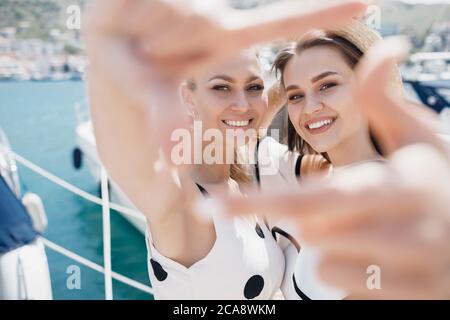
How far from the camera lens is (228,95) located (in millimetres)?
974

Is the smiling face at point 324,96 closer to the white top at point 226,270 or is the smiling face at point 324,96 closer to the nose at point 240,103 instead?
the nose at point 240,103

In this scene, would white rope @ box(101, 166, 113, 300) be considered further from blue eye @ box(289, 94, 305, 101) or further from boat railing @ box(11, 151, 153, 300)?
blue eye @ box(289, 94, 305, 101)

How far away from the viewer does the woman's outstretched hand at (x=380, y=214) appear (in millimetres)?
245

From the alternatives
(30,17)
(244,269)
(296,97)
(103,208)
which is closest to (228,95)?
(296,97)

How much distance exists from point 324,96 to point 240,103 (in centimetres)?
19

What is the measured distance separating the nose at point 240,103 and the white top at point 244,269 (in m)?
0.22

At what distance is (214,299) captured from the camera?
809 millimetres

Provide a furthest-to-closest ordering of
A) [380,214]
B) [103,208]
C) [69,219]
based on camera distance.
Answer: [69,219] < [103,208] < [380,214]

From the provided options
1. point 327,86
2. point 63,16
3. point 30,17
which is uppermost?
point 30,17

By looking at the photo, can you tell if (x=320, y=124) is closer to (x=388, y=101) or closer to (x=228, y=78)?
(x=228, y=78)

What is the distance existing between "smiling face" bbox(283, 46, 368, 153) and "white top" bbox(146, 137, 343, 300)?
17 cm

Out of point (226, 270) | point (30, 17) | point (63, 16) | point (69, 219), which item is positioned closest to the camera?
point (226, 270)

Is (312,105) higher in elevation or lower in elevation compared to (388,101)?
higher
